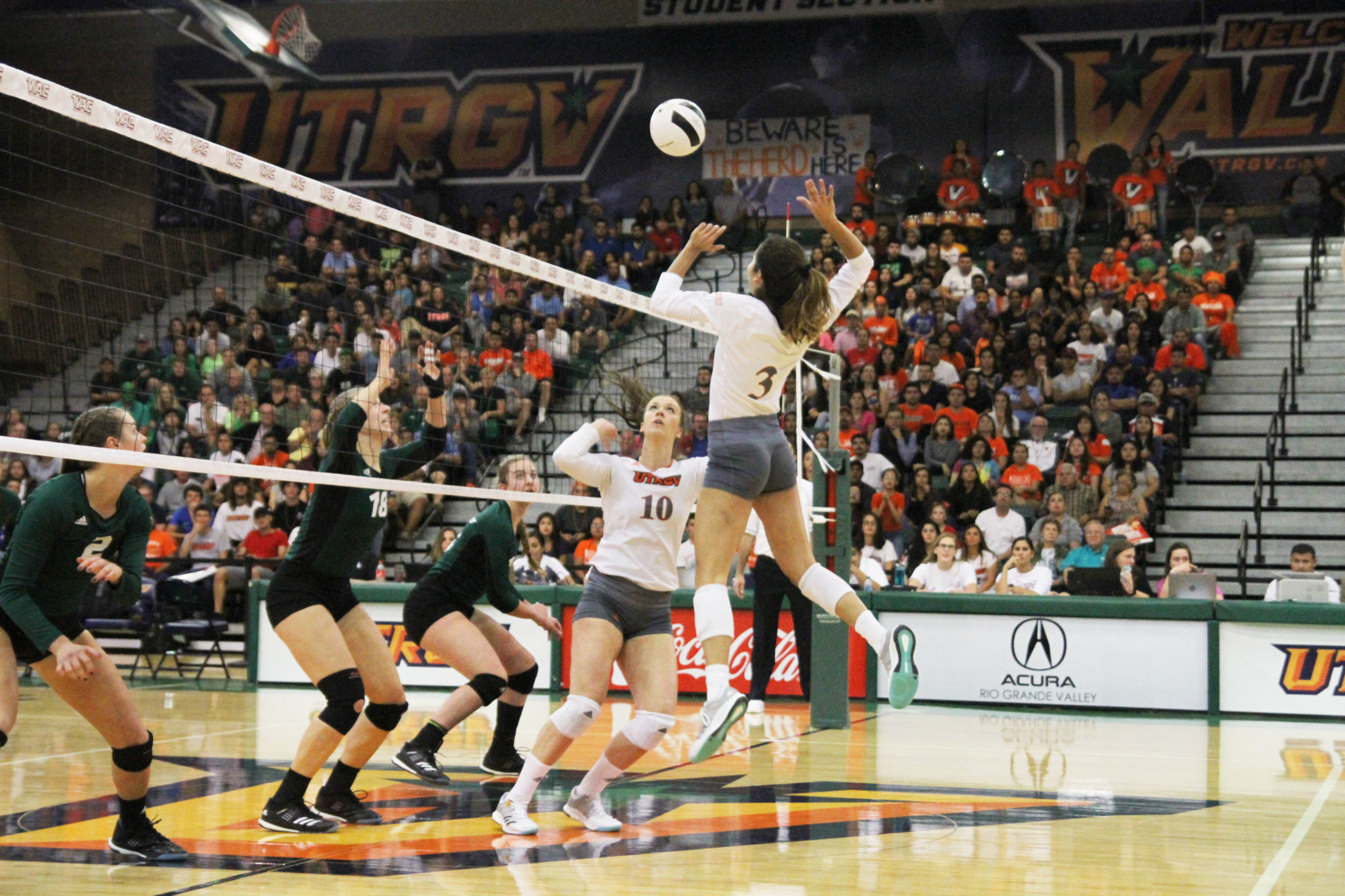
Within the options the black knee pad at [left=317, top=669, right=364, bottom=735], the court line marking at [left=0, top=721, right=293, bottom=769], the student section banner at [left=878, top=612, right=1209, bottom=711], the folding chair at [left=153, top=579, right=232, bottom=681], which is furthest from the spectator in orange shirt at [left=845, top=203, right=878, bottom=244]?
the black knee pad at [left=317, top=669, right=364, bottom=735]

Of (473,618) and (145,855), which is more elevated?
(473,618)

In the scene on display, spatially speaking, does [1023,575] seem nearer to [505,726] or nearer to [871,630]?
[505,726]

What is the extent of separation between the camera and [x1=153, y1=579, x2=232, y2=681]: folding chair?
14523 millimetres

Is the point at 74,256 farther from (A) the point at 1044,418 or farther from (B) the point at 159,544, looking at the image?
(A) the point at 1044,418

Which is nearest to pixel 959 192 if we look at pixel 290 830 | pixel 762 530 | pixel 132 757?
pixel 762 530

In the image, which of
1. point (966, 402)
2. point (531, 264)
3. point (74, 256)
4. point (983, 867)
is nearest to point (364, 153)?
point (74, 256)

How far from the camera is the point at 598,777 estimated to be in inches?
267

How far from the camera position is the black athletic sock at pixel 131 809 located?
6188 mm

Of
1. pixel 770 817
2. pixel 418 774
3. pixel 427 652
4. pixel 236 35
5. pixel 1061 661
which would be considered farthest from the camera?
pixel 236 35

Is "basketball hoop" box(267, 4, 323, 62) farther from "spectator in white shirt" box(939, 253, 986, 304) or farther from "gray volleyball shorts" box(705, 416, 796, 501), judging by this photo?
"gray volleyball shorts" box(705, 416, 796, 501)

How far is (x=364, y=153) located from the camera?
26266 millimetres

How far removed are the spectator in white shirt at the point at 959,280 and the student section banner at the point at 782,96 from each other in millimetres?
4410

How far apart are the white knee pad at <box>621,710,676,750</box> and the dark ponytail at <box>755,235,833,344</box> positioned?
69.4 inches

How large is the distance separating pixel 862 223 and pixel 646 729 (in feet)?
51.9
